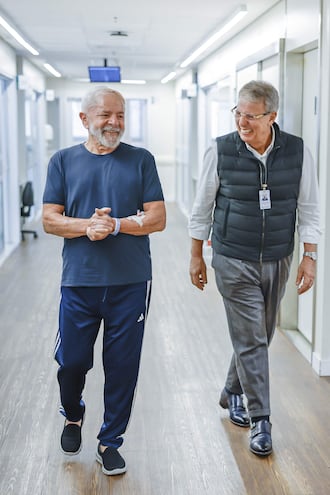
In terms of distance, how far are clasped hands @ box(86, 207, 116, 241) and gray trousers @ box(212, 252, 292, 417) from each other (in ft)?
2.51

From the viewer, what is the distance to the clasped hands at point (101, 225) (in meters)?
2.86

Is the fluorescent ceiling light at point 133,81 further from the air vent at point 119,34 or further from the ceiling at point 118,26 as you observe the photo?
the air vent at point 119,34

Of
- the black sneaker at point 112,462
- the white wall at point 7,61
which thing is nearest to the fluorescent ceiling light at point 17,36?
the white wall at point 7,61

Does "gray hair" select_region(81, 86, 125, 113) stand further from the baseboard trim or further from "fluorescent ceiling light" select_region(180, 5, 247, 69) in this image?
"fluorescent ceiling light" select_region(180, 5, 247, 69)

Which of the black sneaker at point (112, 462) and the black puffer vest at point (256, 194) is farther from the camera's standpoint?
the black puffer vest at point (256, 194)

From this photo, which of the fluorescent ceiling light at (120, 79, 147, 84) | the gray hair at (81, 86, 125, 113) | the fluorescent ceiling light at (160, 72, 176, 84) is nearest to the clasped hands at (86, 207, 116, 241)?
the gray hair at (81, 86, 125, 113)

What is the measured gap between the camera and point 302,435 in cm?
363

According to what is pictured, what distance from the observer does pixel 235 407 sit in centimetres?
379

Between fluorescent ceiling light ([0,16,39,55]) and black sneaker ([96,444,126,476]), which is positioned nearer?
black sneaker ([96,444,126,476])

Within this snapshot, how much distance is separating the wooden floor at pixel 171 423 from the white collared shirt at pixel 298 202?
1.00m

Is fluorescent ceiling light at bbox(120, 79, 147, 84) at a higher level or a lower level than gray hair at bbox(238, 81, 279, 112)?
higher

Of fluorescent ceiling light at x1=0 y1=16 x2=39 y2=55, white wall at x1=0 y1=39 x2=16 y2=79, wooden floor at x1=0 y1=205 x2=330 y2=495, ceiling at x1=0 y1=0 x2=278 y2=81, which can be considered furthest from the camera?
white wall at x1=0 y1=39 x2=16 y2=79

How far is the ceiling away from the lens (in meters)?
6.27

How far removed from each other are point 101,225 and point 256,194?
0.83 meters
